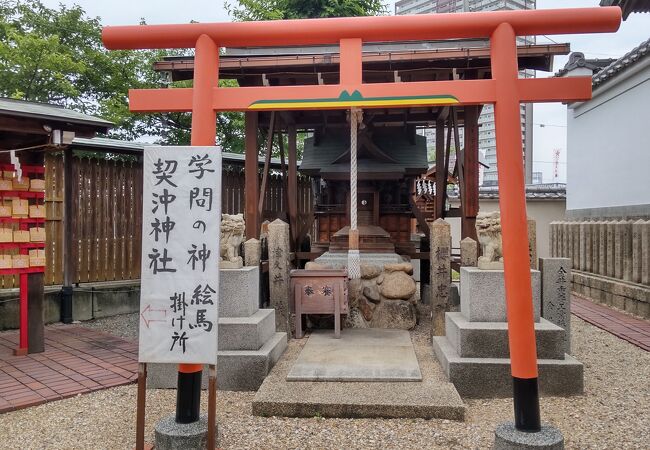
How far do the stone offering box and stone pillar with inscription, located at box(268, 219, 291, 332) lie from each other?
16cm

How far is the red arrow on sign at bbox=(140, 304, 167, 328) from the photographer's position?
3.30m

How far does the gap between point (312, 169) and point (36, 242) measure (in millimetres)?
5361

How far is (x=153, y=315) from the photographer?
3.30 meters

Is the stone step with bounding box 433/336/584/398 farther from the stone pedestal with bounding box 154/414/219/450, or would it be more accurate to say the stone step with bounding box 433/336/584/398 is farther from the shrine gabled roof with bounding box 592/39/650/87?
the shrine gabled roof with bounding box 592/39/650/87

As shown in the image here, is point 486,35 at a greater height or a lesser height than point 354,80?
greater

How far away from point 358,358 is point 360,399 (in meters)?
1.33

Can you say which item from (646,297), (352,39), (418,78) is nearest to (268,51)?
(418,78)

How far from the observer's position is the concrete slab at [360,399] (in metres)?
4.10

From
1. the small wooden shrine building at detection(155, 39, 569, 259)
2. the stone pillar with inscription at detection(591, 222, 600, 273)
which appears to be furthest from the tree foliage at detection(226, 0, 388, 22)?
the stone pillar with inscription at detection(591, 222, 600, 273)

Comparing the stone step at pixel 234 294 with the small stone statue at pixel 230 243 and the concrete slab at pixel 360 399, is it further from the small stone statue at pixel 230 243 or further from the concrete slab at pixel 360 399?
the concrete slab at pixel 360 399

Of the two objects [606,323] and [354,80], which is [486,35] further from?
[606,323]

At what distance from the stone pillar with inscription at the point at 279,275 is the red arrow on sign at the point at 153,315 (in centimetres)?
Answer: 340

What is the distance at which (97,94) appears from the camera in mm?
14789

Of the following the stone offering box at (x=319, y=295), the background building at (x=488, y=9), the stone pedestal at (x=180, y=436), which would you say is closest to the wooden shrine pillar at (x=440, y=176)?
the stone offering box at (x=319, y=295)
